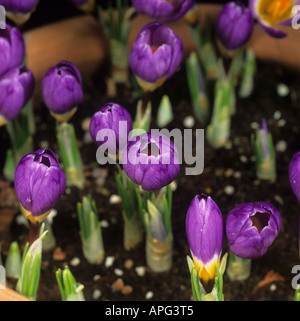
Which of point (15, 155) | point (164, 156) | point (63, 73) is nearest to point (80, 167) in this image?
point (15, 155)

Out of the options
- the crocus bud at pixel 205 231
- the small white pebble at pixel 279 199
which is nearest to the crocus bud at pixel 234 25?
the small white pebble at pixel 279 199

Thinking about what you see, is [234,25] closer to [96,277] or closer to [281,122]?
[281,122]

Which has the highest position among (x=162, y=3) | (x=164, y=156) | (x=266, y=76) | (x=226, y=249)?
(x=162, y=3)

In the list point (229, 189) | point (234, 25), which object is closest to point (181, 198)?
point (229, 189)

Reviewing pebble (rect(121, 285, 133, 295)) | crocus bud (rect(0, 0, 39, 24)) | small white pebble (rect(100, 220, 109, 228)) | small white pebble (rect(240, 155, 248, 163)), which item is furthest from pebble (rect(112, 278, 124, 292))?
crocus bud (rect(0, 0, 39, 24))

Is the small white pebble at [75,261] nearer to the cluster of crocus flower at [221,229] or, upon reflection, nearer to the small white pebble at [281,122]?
the cluster of crocus flower at [221,229]
